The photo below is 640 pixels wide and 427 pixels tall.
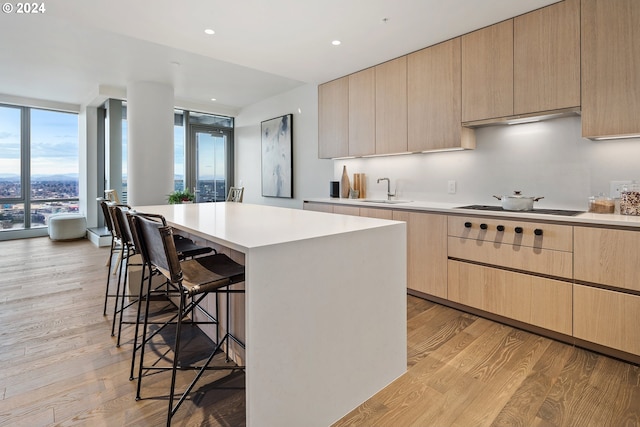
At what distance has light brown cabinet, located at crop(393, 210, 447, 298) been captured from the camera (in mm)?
2941

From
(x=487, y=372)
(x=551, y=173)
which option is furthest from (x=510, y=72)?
(x=487, y=372)

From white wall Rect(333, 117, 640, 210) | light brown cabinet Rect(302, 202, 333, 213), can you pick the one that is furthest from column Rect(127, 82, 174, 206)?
white wall Rect(333, 117, 640, 210)

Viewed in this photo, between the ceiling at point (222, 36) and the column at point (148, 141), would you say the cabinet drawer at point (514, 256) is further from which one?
the column at point (148, 141)

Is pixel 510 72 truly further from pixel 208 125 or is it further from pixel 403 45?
pixel 208 125

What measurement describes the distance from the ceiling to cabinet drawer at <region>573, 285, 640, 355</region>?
81.0 inches

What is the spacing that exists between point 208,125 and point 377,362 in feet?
20.6

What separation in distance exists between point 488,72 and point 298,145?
9.88 ft

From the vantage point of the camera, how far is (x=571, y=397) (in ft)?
5.70

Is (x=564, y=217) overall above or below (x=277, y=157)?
below

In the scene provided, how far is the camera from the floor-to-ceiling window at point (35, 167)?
6.23 metres

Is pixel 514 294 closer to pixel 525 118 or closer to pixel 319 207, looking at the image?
pixel 525 118

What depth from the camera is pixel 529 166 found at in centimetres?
285

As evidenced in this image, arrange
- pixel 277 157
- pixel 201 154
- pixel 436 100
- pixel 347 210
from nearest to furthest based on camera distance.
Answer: pixel 436 100, pixel 347 210, pixel 277 157, pixel 201 154

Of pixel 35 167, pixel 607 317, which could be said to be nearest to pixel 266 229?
pixel 607 317
